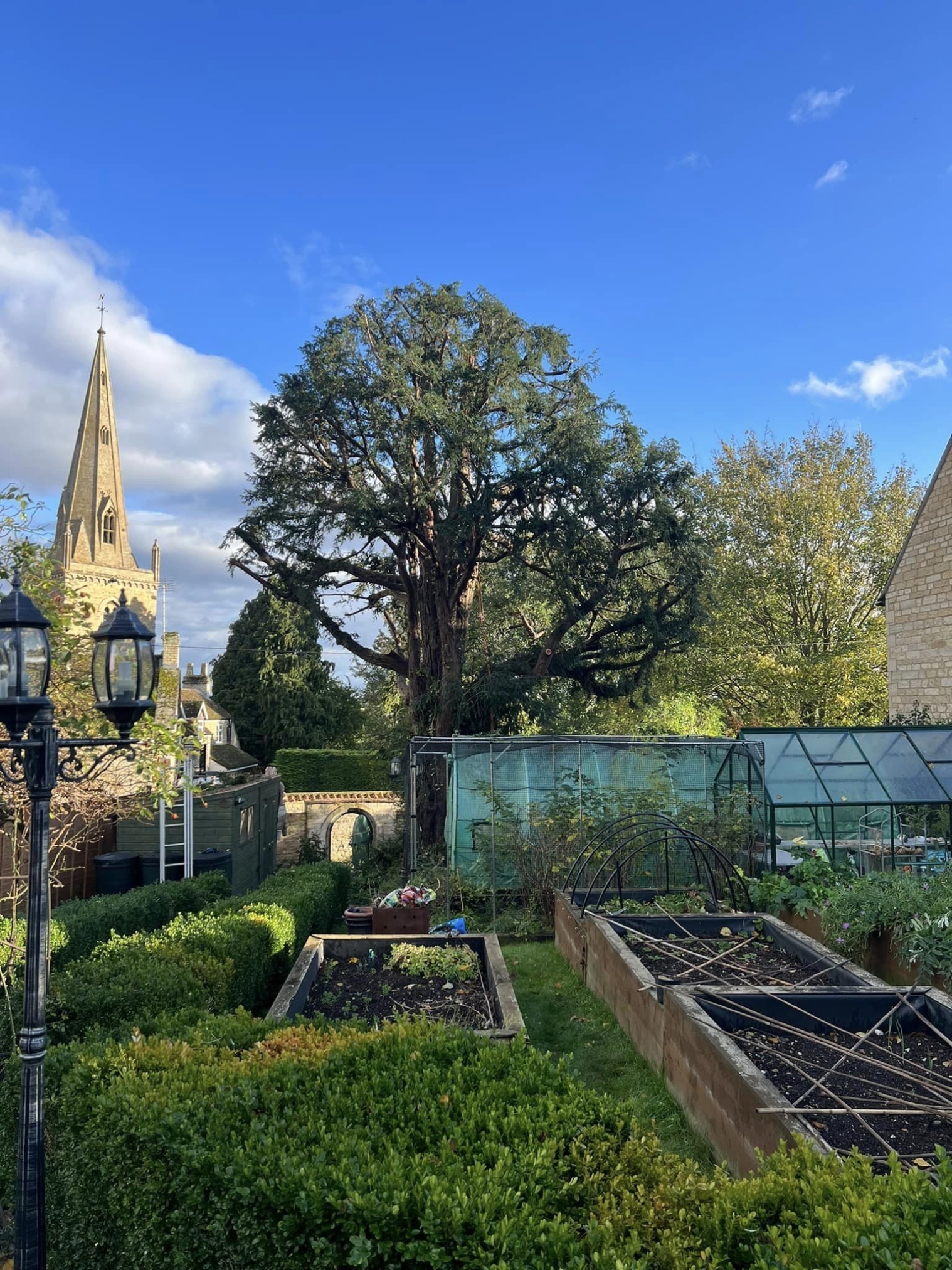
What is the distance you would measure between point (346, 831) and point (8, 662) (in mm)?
27114

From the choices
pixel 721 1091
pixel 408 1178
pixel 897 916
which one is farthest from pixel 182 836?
pixel 408 1178

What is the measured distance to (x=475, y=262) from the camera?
19.5 m

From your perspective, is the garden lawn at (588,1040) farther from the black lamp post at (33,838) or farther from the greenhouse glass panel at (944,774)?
the greenhouse glass panel at (944,774)

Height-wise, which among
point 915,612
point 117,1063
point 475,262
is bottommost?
point 117,1063

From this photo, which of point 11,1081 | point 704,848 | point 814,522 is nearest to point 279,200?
point 11,1081

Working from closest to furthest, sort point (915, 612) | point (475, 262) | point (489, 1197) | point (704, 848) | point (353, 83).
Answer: point (489, 1197) < point (353, 83) < point (704, 848) < point (915, 612) < point (475, 262)

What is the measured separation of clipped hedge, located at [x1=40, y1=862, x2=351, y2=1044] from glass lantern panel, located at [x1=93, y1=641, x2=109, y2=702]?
191 centimetres

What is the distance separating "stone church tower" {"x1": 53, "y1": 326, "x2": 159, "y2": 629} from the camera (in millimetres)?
45625

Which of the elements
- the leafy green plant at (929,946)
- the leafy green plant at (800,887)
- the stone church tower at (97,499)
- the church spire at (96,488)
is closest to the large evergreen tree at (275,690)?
the stone church tower at (97,499)

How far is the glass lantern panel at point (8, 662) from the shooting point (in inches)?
140

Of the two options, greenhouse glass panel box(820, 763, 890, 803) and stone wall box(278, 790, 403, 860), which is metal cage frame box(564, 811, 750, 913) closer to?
greenhouse glass panel box(820, 763, 890, 803)

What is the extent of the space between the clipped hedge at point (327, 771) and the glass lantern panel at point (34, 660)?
89.4 feet

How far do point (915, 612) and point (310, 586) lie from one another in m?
13.8

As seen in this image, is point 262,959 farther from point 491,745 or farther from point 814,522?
point 814,522
